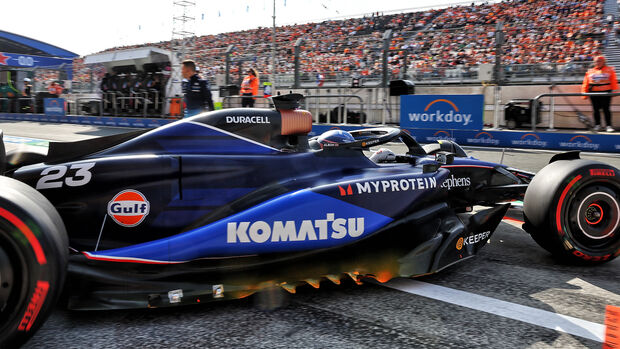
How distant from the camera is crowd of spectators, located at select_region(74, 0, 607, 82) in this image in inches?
639

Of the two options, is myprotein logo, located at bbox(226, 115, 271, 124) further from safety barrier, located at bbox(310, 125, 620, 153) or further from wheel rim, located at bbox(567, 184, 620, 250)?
safety barrier, located at bbox(310, 125, 620, 153)

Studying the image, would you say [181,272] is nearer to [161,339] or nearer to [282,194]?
[161,339]

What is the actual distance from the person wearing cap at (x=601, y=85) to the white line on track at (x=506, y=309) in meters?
9.49

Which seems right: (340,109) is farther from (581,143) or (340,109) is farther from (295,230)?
(295,230)

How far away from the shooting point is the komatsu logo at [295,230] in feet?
8.68

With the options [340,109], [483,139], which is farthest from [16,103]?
[483,139]

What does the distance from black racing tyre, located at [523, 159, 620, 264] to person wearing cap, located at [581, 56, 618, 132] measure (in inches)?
324

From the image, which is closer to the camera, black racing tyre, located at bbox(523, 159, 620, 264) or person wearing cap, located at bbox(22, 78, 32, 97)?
black racing tyre, located at bbox(523, 159, 620, 264)

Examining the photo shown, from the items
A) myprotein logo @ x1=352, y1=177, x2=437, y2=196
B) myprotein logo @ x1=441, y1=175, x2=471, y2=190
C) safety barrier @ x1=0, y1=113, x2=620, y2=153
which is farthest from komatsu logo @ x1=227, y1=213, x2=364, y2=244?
safety barrier @ x1=0, y1=113, x2=620, y2=153

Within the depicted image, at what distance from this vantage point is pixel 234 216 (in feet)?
8.85

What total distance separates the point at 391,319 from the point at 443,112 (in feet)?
31.6

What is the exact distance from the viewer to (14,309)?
6.42 ft

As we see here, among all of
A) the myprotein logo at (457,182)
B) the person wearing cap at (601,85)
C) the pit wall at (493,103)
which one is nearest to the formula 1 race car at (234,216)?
the myprotein logo at (457,182)

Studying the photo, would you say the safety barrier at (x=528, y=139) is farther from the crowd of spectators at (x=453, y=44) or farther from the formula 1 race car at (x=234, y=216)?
the formula 1 race car at (x=234, y=216)
